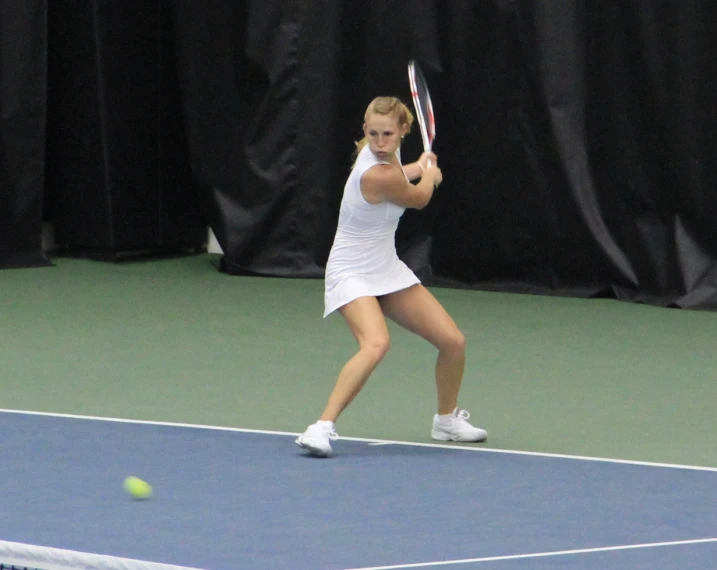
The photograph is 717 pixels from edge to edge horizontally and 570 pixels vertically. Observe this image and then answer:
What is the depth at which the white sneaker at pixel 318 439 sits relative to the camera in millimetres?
4984

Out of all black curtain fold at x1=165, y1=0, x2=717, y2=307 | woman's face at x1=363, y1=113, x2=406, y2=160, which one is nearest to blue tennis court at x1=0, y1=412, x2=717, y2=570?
woman's face at x1=363, y1=113, x2=406, y2=160

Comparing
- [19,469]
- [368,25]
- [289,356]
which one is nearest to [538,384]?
[289,356]

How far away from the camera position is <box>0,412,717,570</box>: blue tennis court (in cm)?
387

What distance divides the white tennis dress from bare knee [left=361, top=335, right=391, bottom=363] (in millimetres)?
155

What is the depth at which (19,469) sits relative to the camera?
16.0 ft

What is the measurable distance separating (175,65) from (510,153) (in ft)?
10.3

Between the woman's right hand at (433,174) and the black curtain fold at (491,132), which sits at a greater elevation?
the woman's right hand at (433,174)

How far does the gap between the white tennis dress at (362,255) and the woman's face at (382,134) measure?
0.11 metres

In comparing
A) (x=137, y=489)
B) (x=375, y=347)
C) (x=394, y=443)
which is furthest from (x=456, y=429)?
(x=137, y=489)

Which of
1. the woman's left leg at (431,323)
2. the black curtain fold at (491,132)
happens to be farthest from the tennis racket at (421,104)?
the black curtain fold at (491,132)

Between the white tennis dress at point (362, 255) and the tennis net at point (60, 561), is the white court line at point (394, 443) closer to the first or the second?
the white tennis dress at point (362, 255)

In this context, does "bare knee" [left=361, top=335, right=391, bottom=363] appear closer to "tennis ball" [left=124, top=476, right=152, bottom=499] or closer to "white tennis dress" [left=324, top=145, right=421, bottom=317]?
"white tennis dress" [left=324, top=145, right=421, bottom=317]

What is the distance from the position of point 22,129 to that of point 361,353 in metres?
6.70

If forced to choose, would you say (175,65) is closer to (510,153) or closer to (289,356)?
(510,153)
